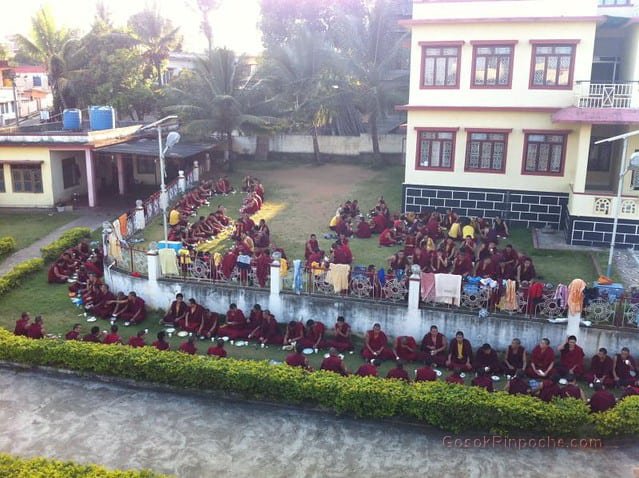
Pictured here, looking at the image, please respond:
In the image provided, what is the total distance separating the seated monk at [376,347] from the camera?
13.0 metres

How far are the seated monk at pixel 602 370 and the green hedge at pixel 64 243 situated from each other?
15.3 metres

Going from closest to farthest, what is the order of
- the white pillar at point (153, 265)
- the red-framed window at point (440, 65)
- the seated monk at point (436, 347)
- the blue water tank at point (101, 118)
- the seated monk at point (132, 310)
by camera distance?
the seated monk at point (436, 347), the seated monk at point (132, 310), the white pillar at point (153, 265), the red-framed window at point (440, 65), the blue water tank at point (101, 118)

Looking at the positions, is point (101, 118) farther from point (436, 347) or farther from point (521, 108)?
point (436, 347)

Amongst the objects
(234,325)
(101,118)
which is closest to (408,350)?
(234,325)

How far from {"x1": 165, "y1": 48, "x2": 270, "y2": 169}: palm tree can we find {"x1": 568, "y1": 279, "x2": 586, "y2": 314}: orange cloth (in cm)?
1876

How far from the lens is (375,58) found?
2870cm

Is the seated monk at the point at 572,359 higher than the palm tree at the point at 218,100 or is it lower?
lower

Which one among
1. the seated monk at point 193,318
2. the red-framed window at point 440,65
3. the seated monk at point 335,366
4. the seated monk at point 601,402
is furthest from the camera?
the red-framed window at point 440,65

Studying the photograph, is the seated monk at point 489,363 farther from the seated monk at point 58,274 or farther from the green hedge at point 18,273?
the green hedge at point 18,273

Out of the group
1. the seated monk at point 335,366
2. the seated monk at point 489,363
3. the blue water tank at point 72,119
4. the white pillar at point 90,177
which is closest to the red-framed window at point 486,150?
the seated monk at point 489,363

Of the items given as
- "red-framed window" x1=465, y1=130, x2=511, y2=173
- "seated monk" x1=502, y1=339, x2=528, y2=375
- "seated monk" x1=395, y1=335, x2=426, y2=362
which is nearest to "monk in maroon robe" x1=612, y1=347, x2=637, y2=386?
"seated monk" x1=502, y1=339, x2=528, y2=375

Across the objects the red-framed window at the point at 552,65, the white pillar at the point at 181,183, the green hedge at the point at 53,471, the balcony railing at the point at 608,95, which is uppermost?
the red-framed window at the point at 552,65

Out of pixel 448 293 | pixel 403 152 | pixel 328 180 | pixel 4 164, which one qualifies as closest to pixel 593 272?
pixel 448 293

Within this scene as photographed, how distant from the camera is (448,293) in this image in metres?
13.2
